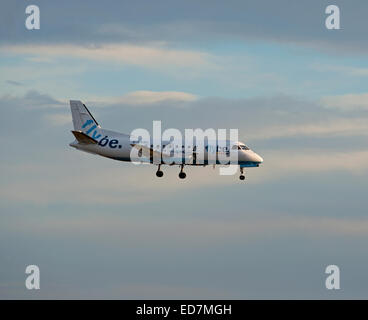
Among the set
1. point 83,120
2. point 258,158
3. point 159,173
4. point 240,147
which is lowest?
point 159,173

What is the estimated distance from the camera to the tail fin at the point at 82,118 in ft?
445

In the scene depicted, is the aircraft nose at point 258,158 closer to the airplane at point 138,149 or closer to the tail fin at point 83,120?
the airplane at point 138,149

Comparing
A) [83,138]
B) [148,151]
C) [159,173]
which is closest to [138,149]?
[148,151]

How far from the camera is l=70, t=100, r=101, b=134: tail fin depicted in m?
136

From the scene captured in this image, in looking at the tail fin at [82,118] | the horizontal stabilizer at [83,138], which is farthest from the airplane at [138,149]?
the tail fin at [82,118]

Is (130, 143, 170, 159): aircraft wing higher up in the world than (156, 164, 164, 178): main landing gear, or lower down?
higher up

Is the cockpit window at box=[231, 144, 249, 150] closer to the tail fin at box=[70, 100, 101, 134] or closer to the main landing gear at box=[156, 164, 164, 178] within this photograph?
the main landing gear at box=[156, 164, 164, 178]

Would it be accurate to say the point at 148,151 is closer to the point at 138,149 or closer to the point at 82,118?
the point at 138,149

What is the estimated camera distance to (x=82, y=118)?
13675 centimetres

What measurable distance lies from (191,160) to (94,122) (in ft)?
59.8

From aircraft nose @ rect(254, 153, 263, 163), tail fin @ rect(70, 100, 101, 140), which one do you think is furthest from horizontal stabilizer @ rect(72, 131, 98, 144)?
aircraft nose @ rect(254, 153, 263, 163)

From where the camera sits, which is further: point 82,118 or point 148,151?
point 82,118
